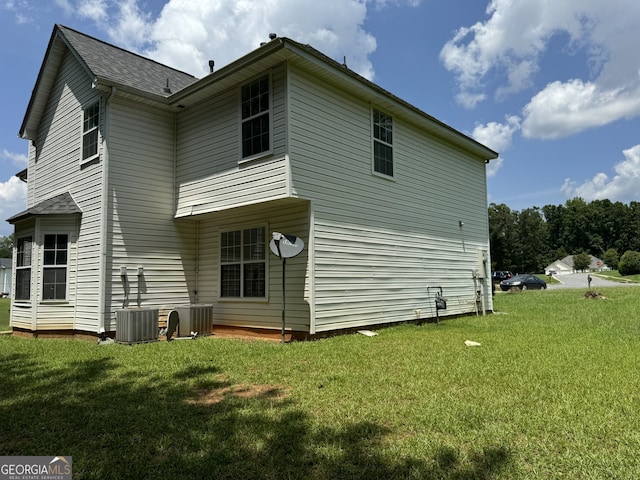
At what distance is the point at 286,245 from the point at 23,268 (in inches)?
280

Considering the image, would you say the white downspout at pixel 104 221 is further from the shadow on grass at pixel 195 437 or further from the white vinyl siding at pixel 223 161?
the shadow on grass at pixel 195 437

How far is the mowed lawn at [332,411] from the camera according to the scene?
300 cm

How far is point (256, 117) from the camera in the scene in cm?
878

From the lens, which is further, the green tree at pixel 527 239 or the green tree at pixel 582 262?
the green tree at pixel 582 262

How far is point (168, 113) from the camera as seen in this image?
10.6 metres

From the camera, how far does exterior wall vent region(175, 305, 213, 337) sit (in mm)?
9312

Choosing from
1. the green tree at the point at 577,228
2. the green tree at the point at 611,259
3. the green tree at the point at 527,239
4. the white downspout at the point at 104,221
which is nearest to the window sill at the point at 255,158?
the white downspout at the point at 104,221

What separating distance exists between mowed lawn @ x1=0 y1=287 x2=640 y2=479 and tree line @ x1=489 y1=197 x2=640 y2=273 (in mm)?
62255

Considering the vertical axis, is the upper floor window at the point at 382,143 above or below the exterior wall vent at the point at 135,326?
above

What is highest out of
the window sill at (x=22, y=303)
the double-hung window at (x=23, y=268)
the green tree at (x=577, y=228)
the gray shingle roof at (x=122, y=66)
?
the green tree at (x=577, y=228)

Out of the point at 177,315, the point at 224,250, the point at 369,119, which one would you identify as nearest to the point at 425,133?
the point at 369,119

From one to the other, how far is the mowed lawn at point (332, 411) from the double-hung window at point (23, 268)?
3632mm

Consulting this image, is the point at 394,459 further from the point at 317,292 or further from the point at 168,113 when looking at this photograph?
the point at 168,113

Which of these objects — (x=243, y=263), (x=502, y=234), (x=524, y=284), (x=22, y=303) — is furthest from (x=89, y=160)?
(x=502, y=234)
